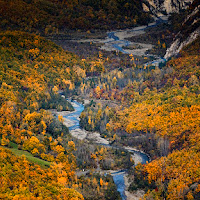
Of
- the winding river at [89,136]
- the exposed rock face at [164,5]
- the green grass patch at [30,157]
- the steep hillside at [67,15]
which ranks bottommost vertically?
the winding river at [89,136]

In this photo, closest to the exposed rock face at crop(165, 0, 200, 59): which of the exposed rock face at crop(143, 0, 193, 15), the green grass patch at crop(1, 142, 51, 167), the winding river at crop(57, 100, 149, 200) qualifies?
the winding river at crop(57, 100, 149, 200)

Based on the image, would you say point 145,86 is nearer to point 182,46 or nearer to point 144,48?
point 182,46

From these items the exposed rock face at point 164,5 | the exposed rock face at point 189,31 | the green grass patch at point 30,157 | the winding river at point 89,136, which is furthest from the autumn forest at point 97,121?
the exposed rock face at point 164,5

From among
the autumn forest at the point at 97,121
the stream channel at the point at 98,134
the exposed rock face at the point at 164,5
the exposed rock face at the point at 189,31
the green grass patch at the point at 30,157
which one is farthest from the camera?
the exposed rock face at the point at 164,5

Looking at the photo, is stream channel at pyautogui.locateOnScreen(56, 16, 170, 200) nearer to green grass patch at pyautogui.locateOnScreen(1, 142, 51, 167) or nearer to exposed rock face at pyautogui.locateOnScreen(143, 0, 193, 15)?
exposed rock face at pyautogui.locateOnScreen(143, 0, 193, 15)

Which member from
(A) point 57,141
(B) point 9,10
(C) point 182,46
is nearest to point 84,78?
(C) point 182,46

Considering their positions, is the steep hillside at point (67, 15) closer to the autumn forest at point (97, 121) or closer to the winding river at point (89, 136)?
the autumn forest at point (97, 121)

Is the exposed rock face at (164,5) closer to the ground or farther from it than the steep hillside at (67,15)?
farther from it

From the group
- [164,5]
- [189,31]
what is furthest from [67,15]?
[189,31]
